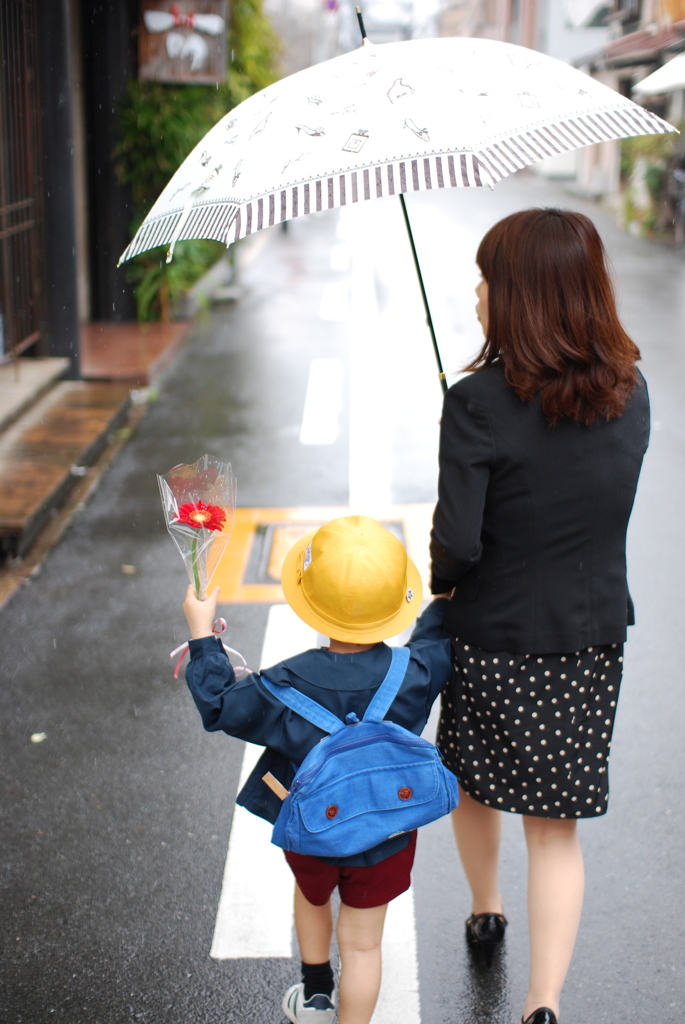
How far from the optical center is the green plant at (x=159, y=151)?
1016cm

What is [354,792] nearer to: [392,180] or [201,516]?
[201,516]

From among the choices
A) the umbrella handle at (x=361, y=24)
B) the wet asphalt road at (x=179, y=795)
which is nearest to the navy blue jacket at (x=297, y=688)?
the wet asphalt road at (x=179, y=795)

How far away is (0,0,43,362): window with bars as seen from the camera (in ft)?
25.0

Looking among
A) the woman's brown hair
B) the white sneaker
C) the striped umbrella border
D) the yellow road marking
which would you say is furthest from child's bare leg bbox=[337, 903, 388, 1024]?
the yellow road marking

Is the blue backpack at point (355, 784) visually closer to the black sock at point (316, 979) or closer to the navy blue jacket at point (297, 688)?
the navy blue jacket at point (297, 688)

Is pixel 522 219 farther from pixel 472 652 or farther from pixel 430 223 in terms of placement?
pixel 430 223

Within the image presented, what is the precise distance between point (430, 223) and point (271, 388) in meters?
11.5

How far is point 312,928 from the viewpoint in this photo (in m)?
2.33

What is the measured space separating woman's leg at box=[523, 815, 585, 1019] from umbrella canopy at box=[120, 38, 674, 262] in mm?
1429

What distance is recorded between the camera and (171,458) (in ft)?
22.9

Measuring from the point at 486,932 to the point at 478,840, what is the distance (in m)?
0.31

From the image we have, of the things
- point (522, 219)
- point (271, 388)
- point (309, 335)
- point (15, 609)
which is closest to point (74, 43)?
point (309, 335)

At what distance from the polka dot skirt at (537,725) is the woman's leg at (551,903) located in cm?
10

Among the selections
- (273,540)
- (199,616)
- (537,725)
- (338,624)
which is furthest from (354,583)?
(273,540)
